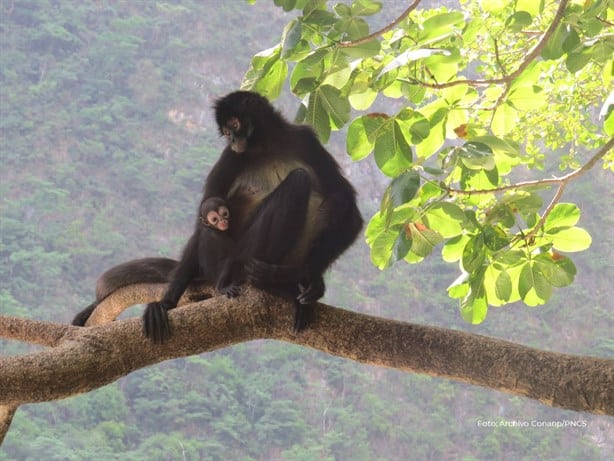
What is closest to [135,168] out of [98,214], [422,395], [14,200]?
[98,214]

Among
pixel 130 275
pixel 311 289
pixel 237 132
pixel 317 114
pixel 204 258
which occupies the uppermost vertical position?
pixel 317 114

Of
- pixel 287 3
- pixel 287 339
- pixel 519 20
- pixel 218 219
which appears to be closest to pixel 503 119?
pixel 519 20

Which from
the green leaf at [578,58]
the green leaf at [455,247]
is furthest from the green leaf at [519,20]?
the green leaf at [455,247]

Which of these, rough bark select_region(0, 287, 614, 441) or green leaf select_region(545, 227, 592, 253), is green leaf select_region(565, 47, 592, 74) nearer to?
green leaf select_region(545, 227, 592, 253)

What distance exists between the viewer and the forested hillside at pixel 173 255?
23031 millimetres

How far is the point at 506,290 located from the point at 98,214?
80.9 ft

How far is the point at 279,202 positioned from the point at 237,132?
812 mm

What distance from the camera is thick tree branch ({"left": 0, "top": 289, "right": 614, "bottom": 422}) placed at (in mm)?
2693

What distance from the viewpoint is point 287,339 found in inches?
134

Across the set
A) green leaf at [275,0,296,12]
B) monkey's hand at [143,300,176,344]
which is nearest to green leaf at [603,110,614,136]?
Result: green leaf at [275,0,296,12]

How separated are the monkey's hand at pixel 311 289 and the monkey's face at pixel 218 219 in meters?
0.71

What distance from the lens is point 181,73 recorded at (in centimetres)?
3195

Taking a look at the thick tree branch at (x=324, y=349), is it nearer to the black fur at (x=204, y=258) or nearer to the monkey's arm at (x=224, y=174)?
the black fur at (x=204, y=258)

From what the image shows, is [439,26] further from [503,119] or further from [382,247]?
[382,247]
